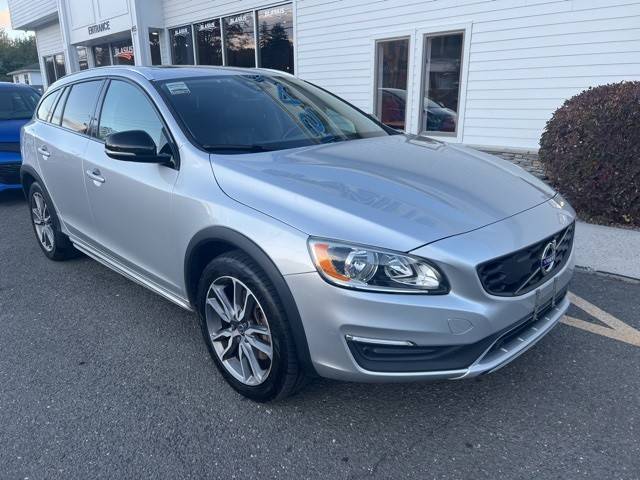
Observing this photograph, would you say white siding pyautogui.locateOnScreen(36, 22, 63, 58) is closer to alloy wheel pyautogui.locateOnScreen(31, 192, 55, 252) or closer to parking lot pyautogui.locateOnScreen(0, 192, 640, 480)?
alloy wheel pyautogui.locateOnScreen(31, 192, 55, 252)

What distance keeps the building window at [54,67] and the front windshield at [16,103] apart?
1437cm

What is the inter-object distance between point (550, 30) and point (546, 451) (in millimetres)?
6253

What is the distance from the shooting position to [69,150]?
13.0 feet

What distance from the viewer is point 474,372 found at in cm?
218

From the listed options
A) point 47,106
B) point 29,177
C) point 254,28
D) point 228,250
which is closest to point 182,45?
point 254,28

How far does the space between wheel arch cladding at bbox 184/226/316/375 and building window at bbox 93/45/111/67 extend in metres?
18.3

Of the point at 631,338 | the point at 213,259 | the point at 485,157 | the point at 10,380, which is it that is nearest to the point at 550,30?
the point at 485,157

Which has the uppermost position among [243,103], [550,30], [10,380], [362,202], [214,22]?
[214,22]

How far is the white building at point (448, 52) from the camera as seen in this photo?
6.61 m

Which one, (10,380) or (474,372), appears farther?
(10,380)

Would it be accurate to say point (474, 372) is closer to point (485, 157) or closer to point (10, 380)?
point (485, 157)

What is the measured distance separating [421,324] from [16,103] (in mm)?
8458

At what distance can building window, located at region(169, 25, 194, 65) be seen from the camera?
1419 centimetres

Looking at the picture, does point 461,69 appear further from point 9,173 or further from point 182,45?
point 182,45
